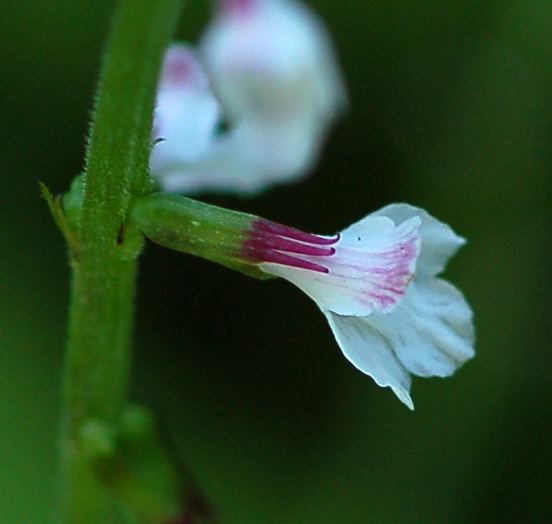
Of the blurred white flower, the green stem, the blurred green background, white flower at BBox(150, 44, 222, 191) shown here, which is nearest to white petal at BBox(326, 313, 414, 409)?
the green stem

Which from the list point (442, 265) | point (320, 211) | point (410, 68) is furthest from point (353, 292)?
point (410, 68)

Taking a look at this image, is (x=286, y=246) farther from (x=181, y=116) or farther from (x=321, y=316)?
(x=321, y=316)

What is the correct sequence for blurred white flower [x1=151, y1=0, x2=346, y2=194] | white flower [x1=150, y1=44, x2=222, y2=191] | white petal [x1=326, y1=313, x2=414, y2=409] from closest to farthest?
1. white petal [x1=326, y1=313, x2=414, y2=409]
2. white flower [x1=150, y1=44, x2=222, y2=191]
3. blurred white flower [x1=151, y1=0, x2=346, y2=194]

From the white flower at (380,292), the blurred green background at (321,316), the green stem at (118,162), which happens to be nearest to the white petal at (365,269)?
the white flower at (380,292)

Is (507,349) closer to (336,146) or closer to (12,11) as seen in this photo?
(336,146)

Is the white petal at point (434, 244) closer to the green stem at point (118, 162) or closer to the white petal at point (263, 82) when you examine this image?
the green stem at point (118, 162)

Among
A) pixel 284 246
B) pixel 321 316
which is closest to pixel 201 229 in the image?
pixel 284 246

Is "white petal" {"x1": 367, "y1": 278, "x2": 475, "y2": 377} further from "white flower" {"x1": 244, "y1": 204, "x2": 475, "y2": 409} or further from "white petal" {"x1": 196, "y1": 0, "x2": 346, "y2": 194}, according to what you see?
"white petal" {"x1": 196, "y1": 0, "x2": 346, "y2": 194}
